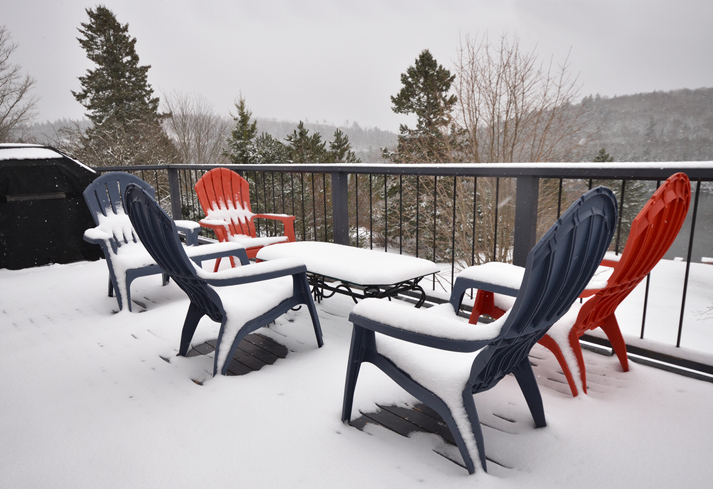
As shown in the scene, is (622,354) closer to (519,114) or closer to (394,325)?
(394,325)

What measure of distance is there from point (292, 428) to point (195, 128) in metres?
20.3

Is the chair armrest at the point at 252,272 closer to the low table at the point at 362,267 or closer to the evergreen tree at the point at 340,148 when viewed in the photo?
the low table at the point at 362,267

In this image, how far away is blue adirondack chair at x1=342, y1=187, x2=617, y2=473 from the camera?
1.13 metres

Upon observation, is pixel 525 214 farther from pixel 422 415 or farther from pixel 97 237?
pixel 97 237

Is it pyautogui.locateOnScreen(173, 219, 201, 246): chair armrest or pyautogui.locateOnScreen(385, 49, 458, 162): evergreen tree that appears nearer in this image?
pyautogui.locateOnScreen(173, 219, 201, 246): chair armrest

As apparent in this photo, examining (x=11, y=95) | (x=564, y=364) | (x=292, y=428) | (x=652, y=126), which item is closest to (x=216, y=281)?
(x=292, y=428)

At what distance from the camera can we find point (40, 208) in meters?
4.31

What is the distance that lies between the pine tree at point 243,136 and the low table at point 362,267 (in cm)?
1566

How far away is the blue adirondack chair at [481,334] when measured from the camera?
113 cm

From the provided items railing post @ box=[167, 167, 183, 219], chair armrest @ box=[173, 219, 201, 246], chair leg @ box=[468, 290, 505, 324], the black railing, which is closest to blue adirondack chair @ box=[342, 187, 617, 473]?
chair leg @ box=[468, 290, 505, 324]

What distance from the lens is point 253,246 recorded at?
3512 millimetres

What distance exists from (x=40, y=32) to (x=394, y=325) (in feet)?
68.2

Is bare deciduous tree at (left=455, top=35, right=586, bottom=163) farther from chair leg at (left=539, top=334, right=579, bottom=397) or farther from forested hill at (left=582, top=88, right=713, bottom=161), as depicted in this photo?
chair leg at (left=539, top=334, right=579, bottom=397)

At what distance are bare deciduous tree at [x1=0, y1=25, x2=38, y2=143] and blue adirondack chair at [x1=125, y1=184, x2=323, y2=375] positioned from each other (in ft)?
55.4
